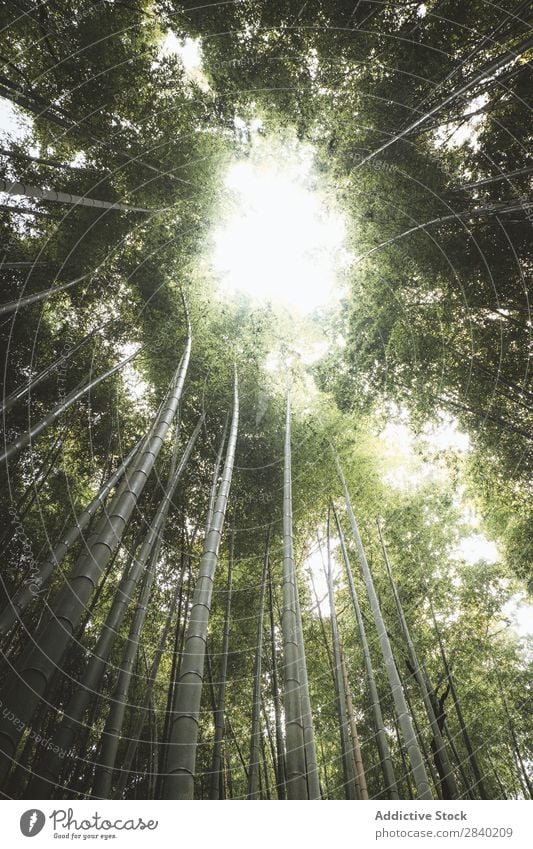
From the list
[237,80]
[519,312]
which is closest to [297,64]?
[237,80]

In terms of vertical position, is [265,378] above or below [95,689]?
above

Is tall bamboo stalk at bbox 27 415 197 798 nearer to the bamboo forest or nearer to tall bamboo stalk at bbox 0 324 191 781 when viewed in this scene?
the bamboo forest

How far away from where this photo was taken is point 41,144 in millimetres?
3992

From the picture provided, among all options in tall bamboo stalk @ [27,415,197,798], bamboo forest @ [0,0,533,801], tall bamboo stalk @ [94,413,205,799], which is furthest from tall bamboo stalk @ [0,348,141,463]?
tall bamboo stalk @ [94,413,205,799]

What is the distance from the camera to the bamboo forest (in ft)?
9.45

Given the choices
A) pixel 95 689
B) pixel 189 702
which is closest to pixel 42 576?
pixel 95 689
